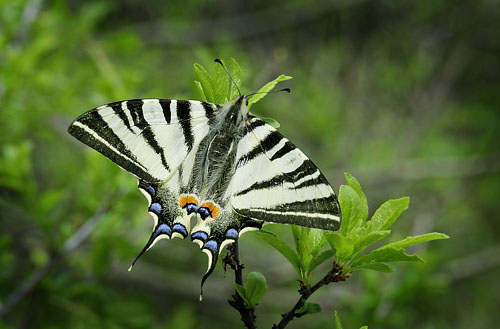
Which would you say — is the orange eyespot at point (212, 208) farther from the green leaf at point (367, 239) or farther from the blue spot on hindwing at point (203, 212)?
the green leaf at point (367, 239)

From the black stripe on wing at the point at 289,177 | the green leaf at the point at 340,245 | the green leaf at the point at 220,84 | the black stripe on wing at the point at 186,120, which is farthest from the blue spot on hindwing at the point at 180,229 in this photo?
the green leaf at the point at 340,245

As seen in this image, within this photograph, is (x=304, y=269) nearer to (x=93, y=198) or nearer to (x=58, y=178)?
(x=93, y=198)

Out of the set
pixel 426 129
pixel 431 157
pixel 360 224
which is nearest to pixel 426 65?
pixel 426 129

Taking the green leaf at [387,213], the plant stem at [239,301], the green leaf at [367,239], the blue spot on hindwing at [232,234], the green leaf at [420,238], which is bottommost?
the plant stem at [239,301]

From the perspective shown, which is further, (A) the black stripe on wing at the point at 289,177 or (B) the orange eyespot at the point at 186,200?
(B) the orange eyespot at the point at 186,200

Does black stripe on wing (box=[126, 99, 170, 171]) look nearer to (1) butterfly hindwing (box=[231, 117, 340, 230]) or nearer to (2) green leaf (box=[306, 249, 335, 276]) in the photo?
(1) butterfly hindwing (box=[231, 117, 340, 230])

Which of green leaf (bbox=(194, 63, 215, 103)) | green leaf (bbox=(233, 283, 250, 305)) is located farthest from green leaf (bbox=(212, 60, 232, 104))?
green leaf (bbox=(233, 283, 250, 305))

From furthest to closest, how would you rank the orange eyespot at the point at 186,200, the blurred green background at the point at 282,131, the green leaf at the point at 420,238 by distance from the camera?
the blurred green background at the point at 282,131, the orange eyespot at the point at 186,200, the green leaf at the point at 420,238

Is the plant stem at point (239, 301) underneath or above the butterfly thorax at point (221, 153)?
underneath
